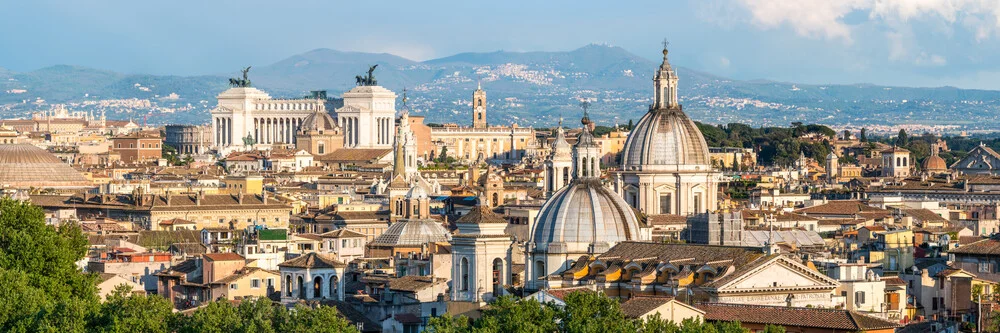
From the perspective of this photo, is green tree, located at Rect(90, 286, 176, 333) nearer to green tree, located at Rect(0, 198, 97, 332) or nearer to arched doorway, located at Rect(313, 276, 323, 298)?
green tree, located at Rect(0, 198, 97, 332)

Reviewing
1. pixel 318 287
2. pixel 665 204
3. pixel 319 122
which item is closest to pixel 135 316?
pixel 318 287

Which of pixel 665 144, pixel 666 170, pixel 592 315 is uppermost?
pixel 665 144

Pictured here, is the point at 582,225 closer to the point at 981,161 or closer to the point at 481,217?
the point at 481,217

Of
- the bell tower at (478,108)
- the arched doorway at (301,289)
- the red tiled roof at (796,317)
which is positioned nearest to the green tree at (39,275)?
the arched doorway at (301,289)

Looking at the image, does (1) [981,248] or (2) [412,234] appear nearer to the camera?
→ (1) [981,248]

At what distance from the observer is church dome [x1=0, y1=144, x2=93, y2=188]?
9294cm

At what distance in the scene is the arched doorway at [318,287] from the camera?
44.8 m

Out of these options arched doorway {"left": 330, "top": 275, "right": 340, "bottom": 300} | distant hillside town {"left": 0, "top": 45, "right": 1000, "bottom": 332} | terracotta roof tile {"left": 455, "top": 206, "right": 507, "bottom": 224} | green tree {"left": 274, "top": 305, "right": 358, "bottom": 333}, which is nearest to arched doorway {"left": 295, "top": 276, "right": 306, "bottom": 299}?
distant hillside town {"left": 0, "top": 45, "right": 1000, "bottom": 332}

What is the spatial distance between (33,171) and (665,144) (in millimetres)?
35219

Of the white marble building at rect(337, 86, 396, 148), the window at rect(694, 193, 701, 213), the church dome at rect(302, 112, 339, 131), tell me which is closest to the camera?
the window at rect(694, 193, 701, 213)

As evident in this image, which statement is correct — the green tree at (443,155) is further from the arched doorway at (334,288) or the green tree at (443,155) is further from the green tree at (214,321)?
the green tree at (214,321)

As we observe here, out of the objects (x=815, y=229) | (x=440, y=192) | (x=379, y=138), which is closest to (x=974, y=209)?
(x=815, y=229)

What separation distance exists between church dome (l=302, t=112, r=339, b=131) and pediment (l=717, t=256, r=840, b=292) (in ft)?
352

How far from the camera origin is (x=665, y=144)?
222 feet
